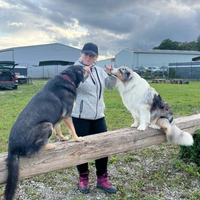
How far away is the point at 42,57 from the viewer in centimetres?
4019

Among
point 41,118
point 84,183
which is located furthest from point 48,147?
point 84,183

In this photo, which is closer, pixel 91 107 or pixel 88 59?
pixel 91 107

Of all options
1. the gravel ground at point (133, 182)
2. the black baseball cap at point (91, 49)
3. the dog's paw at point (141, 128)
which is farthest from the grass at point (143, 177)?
the black baseball cap at point (91, 49)

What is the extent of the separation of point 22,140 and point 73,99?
1.01 metres

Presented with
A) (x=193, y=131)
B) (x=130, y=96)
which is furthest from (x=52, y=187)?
(x=193, y=131)

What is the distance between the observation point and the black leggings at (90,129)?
11.6 feet

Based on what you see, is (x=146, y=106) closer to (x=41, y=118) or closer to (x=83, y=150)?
(x=83, y=150)

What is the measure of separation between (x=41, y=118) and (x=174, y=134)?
2.42m

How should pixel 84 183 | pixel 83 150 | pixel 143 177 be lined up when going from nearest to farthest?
pixel 83 150 < pixel 84 183 < pixel 143 177

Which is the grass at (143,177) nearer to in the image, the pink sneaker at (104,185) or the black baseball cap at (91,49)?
the pink sneaker at (104,185)

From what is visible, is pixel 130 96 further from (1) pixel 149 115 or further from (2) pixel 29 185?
(2) pixel 29 185

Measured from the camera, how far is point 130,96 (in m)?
3.77

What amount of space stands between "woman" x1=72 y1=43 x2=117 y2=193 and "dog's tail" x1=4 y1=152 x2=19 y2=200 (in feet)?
4.35

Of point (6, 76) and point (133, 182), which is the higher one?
point (6, 76)
